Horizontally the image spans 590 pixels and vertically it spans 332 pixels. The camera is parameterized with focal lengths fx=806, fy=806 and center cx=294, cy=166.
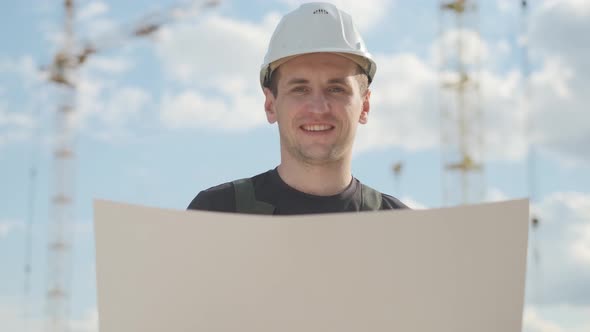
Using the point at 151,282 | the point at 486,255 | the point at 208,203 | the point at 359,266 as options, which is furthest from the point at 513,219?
the point at 208,203

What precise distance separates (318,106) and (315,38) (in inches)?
9.3

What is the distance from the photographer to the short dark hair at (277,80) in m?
2.56

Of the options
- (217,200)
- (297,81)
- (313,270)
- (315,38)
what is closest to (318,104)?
A: (297,81)

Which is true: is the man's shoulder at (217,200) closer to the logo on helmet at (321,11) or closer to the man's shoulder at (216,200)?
the man's shoulder at (216,200)

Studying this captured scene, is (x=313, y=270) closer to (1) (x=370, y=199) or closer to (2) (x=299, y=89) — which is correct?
(2) (x=299, y=89)

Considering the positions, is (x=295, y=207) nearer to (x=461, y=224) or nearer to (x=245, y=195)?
(x=245, y=195)

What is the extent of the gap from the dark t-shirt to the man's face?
146 millimetres

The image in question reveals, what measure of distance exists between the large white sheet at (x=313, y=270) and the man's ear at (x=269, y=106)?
3.39ft

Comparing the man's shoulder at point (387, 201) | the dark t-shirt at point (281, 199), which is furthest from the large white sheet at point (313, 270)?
the man's shoulder at point (387, 201)

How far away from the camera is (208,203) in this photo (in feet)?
8.73

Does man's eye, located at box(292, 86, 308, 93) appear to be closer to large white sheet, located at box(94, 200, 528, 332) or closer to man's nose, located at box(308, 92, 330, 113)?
man's nose, located at box(308, 92, 330, 113)

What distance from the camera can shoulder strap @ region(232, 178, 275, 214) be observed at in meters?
2.65

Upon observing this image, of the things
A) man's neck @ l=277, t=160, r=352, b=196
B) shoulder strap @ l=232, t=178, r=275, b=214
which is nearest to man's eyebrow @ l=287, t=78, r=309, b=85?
man's neck @ l=277, t=160, r=352, b=196

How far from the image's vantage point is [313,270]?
64.0 inches
